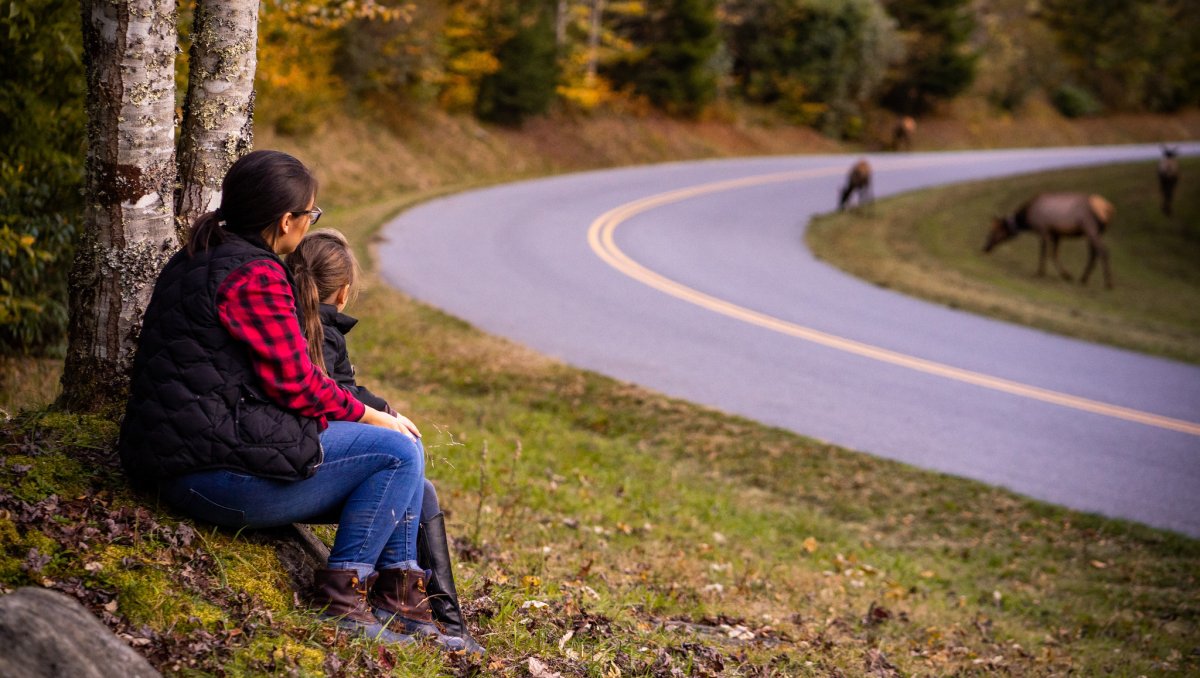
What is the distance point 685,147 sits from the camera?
3688cm

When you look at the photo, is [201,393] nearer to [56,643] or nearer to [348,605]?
[56,643]

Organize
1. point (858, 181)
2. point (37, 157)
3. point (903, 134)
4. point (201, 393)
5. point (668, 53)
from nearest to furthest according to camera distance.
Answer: point (201, 393) < point (37, 157) < point (858, 181) < point (668, 53) < point (903, 134)

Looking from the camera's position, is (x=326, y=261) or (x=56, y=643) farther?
(x=326, y=261)

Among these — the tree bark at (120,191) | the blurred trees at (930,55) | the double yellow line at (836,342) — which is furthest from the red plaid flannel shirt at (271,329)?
the blurred trees at (930,55)

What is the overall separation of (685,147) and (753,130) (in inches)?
209

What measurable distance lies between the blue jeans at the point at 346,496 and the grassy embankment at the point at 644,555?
10.0 inches

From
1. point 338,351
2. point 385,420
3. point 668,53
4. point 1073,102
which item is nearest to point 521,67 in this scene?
point 668,53

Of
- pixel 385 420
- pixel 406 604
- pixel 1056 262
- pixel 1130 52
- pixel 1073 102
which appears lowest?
pixel 1056 262

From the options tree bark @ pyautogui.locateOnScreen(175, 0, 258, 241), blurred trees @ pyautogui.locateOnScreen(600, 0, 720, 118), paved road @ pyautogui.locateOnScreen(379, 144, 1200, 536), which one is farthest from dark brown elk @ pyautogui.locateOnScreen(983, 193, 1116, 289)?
tree bark @ pyautogui.locateOnScreen(175, 0, 258, 241)

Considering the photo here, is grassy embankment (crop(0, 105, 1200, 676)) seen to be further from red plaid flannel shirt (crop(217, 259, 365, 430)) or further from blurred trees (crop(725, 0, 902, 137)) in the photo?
blurred trees (crop(725, 0, 902, 137))

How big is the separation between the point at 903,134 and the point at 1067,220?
22.6 metres

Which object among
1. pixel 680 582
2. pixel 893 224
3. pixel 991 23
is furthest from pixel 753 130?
pixel 680 582

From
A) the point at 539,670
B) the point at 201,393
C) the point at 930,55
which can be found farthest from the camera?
the point at 930,55

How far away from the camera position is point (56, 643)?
282 cm
